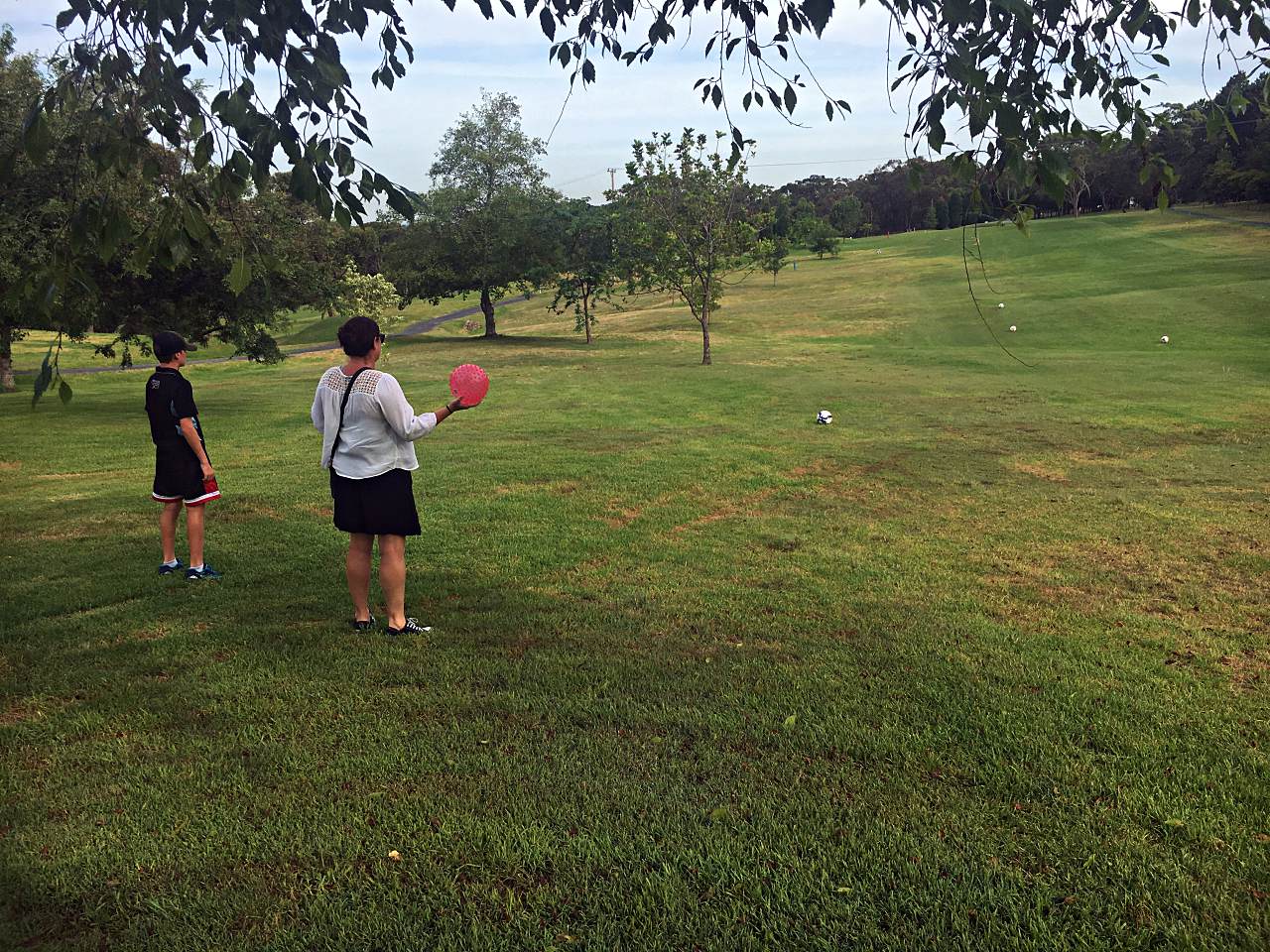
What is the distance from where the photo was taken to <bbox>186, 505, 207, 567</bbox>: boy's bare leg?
721 cm

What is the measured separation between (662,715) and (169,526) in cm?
490

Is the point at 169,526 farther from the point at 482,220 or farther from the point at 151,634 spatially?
the point at 482,220

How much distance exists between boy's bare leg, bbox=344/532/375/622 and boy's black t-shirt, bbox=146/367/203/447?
6.99 feet

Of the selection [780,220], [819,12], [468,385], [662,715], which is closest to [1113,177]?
[780,220]

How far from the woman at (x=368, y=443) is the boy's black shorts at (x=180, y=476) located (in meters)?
1.95

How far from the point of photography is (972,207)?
423 centimetres

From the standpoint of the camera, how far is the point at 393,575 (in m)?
5.88

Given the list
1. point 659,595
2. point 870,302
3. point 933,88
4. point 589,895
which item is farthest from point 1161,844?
point 870,302

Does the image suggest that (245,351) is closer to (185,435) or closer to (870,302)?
(185,435)

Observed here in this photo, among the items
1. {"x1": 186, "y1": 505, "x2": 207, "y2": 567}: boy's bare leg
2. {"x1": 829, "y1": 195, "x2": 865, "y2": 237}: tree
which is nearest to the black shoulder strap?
{"x1": 186, "y1": 505, "x2": 207, "y2": 567}: boy's bare leg

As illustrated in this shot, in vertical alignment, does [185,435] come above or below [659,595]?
above

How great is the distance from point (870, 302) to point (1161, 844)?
167 ft

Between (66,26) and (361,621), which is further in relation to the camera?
(361,621)

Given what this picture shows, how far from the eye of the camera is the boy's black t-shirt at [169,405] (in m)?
6.92
